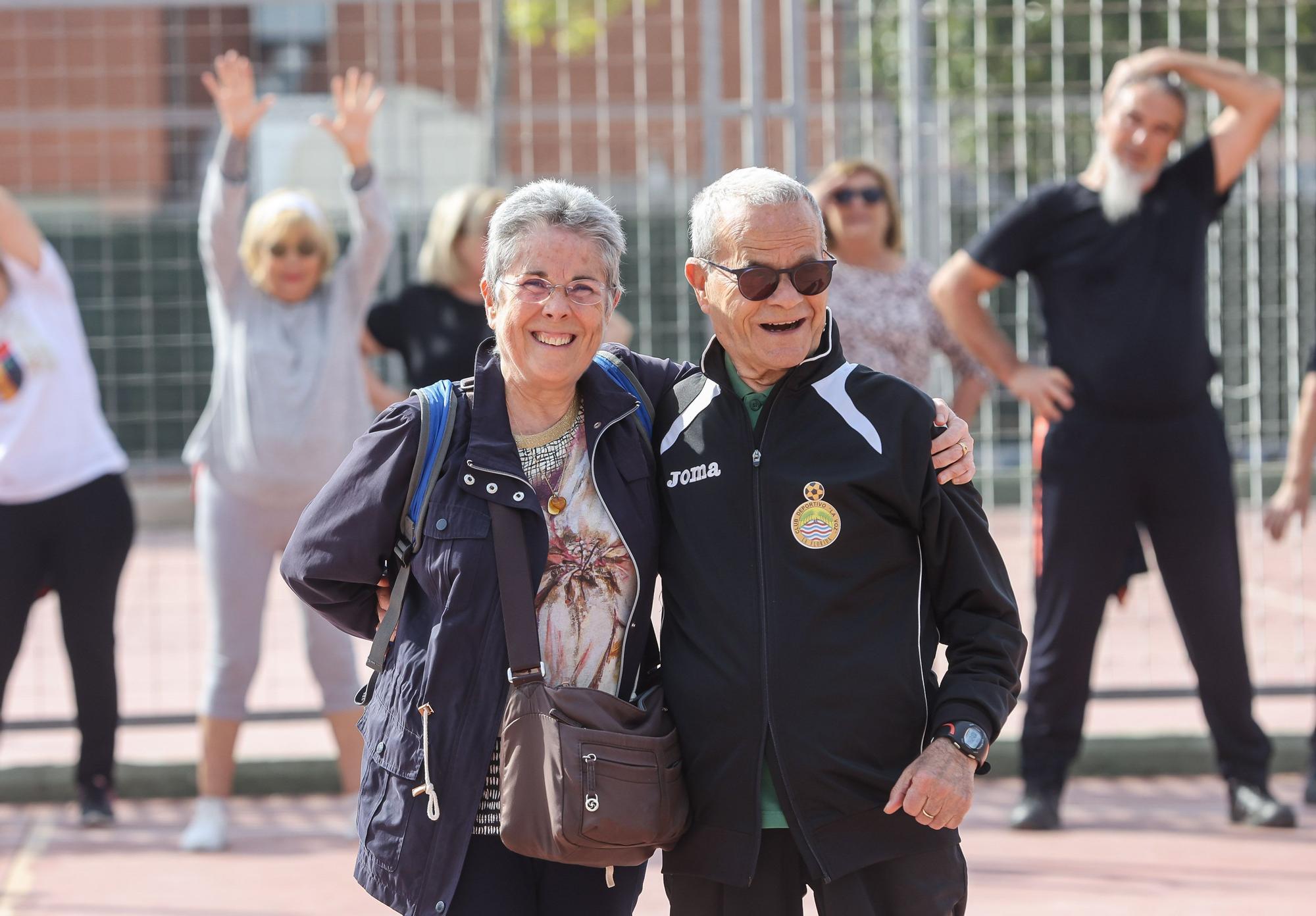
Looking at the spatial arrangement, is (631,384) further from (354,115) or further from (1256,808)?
(1256,808)

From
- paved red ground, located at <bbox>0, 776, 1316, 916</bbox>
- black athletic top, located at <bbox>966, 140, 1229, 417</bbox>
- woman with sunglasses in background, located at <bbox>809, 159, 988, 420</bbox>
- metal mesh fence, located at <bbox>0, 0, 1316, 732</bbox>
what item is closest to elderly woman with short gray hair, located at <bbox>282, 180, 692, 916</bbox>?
paved red ground, located at <bbox>0, 776, 1316, 916</bbox>

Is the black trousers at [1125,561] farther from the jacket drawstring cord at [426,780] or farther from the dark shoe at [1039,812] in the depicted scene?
the jacket drawstring cord at [426,780]

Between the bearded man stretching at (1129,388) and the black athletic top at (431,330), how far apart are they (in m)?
1.57

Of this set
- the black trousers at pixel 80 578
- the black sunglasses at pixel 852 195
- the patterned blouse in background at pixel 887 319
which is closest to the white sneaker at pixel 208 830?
the black trousers at pixel 80 578

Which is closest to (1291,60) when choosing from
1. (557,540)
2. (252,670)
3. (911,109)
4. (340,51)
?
(911,109)

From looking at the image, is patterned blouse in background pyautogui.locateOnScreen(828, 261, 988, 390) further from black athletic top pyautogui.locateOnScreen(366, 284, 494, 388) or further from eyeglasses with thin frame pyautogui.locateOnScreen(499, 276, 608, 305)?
eyeglasses with thin frame pyautogui.locateOnScreen(499, 276, 608, 305)

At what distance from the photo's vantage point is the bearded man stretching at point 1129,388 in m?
5.47

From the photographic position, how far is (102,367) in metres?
7.40

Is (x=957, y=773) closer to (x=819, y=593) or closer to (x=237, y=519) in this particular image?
(x=819, y=593)

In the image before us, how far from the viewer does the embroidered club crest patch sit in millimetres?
2834

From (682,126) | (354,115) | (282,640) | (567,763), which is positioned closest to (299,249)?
(354,115)

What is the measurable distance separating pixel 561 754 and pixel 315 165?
24.1ft

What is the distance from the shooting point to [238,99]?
17.9 feet

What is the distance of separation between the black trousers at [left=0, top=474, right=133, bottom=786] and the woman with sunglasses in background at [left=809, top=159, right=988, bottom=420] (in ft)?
8.27
